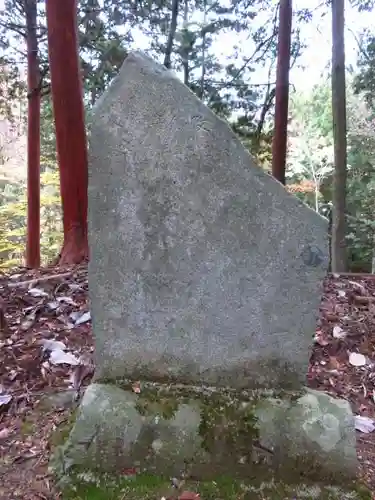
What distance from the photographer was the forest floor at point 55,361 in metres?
2.13

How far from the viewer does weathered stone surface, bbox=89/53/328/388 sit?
6.09 ft

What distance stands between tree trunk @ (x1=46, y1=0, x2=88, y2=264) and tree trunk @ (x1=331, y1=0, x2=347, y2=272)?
3662 millimetres

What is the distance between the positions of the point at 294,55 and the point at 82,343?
279 inches

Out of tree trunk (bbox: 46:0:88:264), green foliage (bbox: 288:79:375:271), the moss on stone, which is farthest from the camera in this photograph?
green foliage (bbox: 288:79:375:271)

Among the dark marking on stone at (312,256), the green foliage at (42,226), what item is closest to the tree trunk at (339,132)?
the dark marking on stone at (312,256)

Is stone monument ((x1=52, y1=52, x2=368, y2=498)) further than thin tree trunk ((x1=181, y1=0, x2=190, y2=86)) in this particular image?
No

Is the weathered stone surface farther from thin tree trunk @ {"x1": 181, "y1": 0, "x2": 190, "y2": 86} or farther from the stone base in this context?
thin tree trunk @ {"x1": 181, "y1": 0, "x2": 190, "y2": 86}

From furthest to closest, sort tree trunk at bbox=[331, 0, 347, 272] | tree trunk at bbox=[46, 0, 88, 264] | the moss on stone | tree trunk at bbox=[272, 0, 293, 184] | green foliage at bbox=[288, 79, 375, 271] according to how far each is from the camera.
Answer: green foliage at bbox=[288, 79, 375, 271], tree trunk at bbox=[272, 0, 293, 184], tree trunk at bbox=[331, 0, 347, 272], tree trunk at bbox=[46, 0, 88, 264], the moss on stone

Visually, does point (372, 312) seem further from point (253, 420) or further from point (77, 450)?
point (77, 450)

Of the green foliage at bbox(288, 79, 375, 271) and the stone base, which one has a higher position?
the green foliage at bbox(288, 79, 375, 271)

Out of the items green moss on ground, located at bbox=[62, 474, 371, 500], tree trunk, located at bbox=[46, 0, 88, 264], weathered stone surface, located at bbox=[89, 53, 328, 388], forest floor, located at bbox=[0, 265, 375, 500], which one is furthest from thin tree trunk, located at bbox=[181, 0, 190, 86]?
green moss on ground, located at bbox=[62, 474, 371, 500]

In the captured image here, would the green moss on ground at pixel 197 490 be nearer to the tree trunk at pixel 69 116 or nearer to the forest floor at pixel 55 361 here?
the forest floor at pixel 55 361

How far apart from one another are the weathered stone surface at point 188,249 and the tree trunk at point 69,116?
2.89 m

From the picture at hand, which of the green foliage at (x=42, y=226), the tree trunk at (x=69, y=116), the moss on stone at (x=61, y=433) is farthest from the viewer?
A: the green foliage at (x=42, y=226)
